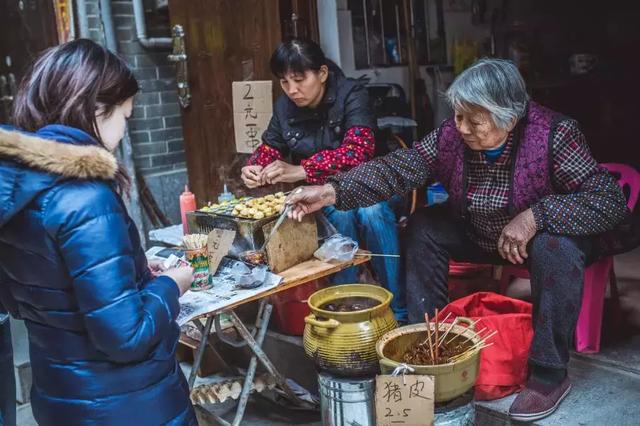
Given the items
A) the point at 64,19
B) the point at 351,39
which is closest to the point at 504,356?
the point at 351,39

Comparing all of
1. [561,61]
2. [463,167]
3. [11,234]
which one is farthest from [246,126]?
[561,61]

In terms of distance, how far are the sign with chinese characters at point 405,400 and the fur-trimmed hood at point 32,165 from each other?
137cm

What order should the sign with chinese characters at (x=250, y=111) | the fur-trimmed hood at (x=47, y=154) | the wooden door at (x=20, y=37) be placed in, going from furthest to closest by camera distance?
the wooden door at (x=20, y=37) < the sign with chinese characters at (x=250, y=111) < the fur-trimmed hood at (x=47, y=154)

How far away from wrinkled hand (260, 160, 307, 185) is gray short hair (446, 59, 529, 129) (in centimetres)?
115

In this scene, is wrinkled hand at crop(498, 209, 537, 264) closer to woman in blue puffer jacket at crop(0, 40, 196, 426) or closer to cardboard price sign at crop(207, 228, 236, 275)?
cardboard price sign at crop(207, 228, 236, 275)

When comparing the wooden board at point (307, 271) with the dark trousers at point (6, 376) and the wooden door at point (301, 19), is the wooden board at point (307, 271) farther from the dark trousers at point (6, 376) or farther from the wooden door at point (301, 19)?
the wooden door at point (301, 19)

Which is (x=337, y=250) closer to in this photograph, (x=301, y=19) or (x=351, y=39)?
(x=301, y=19)

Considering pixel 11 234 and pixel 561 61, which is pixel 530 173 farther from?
pixel 561 61

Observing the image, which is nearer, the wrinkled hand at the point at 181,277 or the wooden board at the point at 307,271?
the wrinkled hand at the point at 181,277

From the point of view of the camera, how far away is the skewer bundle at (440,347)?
8.79ft

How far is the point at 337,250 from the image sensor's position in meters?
3.30

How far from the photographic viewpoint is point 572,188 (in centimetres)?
306

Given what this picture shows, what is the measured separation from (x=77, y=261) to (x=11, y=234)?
26cm

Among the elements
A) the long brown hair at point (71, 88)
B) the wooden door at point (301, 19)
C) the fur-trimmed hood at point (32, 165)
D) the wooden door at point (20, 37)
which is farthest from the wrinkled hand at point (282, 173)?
the wooden door at point (20, 37)
